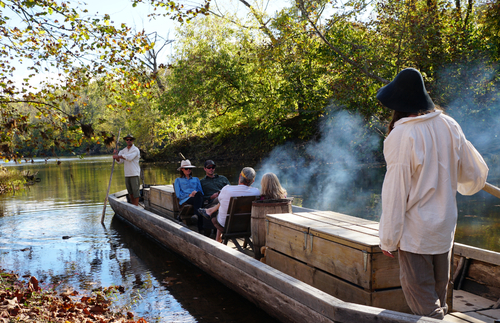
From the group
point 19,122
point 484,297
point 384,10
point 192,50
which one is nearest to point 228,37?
point 192,50

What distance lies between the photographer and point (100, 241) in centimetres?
878

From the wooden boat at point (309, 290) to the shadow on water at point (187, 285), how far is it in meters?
0.20

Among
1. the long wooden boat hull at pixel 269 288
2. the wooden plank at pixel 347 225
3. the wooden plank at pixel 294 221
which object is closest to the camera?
the long wooden boat hull at pixel 269 288

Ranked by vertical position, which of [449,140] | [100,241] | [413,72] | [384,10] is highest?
[384,10]

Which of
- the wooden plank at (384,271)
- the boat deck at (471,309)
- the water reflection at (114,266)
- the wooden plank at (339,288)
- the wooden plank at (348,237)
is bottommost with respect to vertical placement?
the water reflection at (114,266)

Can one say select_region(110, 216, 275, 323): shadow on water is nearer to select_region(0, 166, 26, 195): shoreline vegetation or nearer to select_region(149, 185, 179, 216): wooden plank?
select_region(149, 185, 179, 216): wooden plank

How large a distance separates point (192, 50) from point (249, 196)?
20.8m

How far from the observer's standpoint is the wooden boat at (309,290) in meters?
3.10

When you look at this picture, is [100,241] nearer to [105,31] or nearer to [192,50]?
[105,31]

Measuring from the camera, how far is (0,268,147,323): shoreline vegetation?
3.99 meters

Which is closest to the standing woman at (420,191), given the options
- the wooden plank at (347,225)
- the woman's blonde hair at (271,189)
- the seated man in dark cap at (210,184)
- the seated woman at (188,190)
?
the wooden plank at (347,225)

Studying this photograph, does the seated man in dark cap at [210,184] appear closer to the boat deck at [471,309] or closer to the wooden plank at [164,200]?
the wooden plank at [164,200]

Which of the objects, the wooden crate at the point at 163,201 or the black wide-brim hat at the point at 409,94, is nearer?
the black wide-brim hat at the point at 409,94

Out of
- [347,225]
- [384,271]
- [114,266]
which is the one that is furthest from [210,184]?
[384,271]
